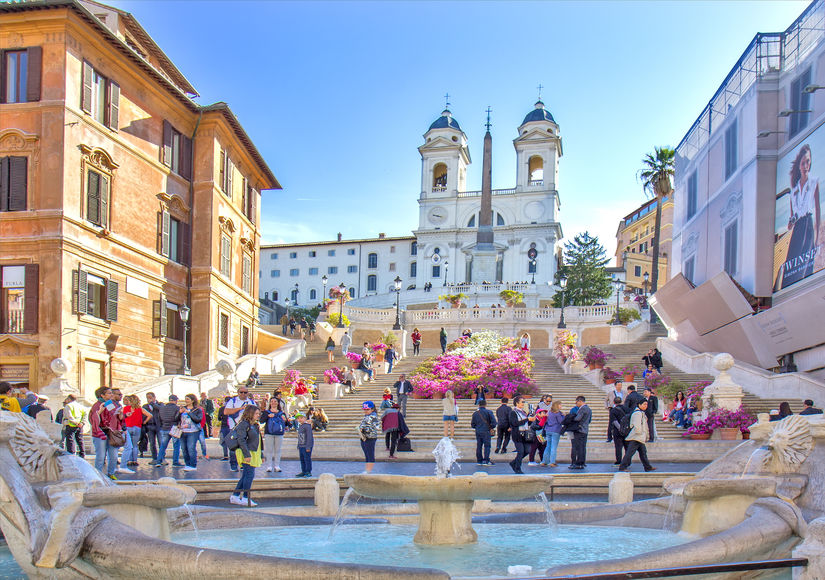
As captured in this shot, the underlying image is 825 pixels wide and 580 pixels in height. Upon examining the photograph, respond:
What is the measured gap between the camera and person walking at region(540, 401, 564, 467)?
1589 cm

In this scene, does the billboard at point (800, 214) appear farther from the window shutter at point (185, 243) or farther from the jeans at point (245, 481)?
the window shutter at point (185, 243)

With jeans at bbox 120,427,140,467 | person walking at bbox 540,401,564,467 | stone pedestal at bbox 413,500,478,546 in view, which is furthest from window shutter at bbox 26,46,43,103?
stone pedestal at bbox 413,500,478,546

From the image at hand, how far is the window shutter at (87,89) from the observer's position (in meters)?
24.6

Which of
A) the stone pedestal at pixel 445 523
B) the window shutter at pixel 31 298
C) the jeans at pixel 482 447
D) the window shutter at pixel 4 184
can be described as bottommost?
the jeans at pixel 482 447

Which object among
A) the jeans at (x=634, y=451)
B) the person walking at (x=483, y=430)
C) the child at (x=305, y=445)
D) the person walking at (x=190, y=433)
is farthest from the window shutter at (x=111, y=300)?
the jeans at (x=634, y=451)

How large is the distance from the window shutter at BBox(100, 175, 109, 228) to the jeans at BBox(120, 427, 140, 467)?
11.6 meters

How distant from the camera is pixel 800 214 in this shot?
27594 mm

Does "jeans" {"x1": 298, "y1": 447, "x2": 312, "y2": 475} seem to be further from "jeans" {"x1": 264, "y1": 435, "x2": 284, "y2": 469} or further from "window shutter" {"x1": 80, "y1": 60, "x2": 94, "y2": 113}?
"window shutter" {"x1": 80, "y1": 60, "x2": 94, "y2": 113}

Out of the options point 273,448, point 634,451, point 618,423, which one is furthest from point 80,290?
point 634,451

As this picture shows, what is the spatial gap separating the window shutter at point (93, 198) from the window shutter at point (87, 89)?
6.33ft

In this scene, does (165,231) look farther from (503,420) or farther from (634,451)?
(634,451)

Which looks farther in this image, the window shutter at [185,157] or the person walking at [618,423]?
the window shutter at [185,157]

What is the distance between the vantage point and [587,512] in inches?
383

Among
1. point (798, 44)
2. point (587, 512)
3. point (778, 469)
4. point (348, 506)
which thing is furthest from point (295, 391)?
point (798, 44)
